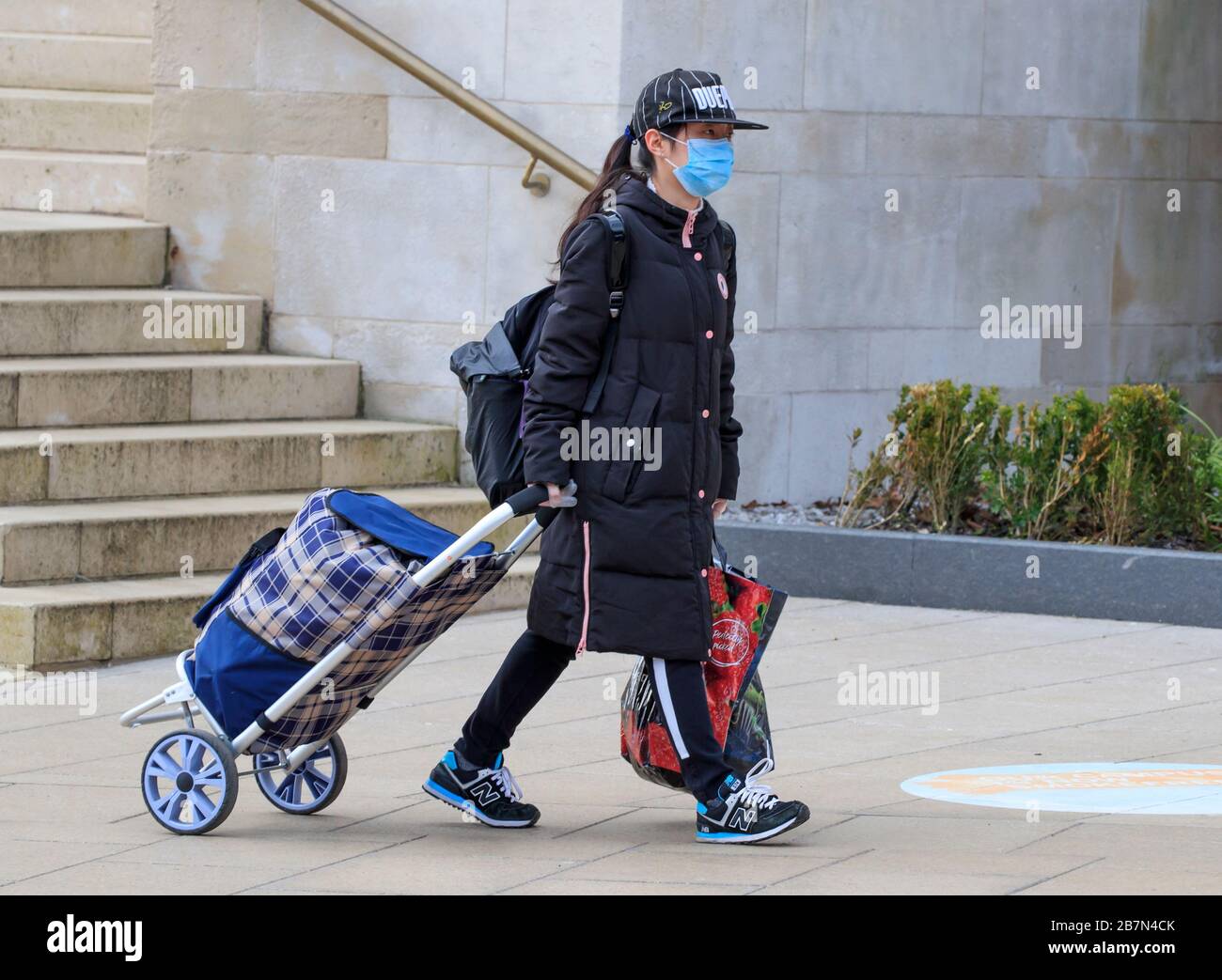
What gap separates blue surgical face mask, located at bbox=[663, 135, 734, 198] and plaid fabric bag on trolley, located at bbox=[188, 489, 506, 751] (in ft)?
3.72

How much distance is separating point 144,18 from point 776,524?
16.8ft

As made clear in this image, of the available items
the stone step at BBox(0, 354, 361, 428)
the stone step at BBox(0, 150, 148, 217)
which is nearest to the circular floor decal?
the stone step at BBox(0, 354, 361, 428)

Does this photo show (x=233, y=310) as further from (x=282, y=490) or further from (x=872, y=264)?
(x=872, y=264)

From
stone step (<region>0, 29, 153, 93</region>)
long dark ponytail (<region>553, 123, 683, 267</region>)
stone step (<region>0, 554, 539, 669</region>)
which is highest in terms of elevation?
stone step (<region>0, 29, 153, 93</region>)

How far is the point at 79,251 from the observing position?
10195 millimetres

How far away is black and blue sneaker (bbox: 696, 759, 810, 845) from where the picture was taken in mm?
5461

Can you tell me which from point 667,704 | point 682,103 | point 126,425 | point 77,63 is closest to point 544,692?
point 667,704

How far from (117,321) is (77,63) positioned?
2.69m

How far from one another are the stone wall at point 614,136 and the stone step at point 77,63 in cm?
127

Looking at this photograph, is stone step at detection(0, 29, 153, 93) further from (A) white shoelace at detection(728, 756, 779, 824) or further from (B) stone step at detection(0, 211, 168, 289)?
(A) white shoelace at detection(728, 756, 779, 824)

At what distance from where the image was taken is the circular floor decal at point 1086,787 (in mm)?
5965

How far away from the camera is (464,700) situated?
7617 millimetres

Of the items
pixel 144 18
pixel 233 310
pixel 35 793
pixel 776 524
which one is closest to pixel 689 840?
pixel 35 793

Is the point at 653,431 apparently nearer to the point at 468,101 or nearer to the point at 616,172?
the point at 616,172
